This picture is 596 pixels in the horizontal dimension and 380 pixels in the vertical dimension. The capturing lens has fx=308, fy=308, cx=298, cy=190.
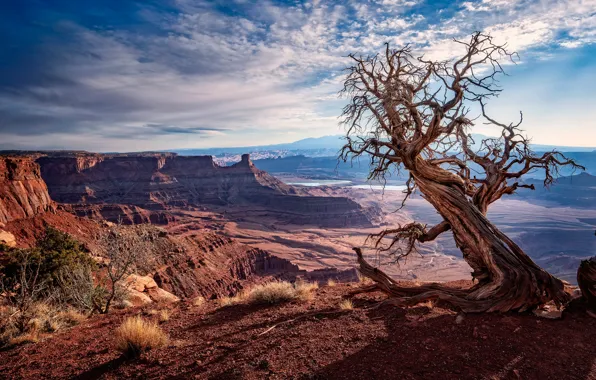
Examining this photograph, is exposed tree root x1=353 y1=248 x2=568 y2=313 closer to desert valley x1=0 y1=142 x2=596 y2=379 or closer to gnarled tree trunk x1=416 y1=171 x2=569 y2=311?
gnarled tree trunk x1=416 y1=171 x2=569 y2=311

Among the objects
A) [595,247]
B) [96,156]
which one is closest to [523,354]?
[595,247]

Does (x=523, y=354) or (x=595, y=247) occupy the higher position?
(x=523, y=354)

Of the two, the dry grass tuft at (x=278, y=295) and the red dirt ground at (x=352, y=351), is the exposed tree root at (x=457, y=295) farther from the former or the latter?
the dry grass tuft at (x=278, y=295)

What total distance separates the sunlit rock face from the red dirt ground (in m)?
84.7

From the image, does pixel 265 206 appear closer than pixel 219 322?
No

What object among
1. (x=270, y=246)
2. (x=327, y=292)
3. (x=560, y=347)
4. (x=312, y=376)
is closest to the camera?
(x=312, y=376)

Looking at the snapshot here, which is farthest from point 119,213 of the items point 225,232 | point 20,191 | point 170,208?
point 20,191

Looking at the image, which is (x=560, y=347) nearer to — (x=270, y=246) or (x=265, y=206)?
(x=270, y=246)

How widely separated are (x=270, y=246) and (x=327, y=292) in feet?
183

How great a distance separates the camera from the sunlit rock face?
285 ft

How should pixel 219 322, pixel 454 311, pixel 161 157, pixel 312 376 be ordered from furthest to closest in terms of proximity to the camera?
pixel 161 157
pixel 219 322
pixel 454 311
pixel 312 376

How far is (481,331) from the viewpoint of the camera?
491cm

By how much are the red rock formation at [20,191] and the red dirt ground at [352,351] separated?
1310 inches

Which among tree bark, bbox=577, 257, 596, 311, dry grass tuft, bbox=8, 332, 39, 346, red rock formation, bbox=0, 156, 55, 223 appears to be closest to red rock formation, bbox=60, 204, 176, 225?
red rock formation, bbox=0, 156, 55, 223
